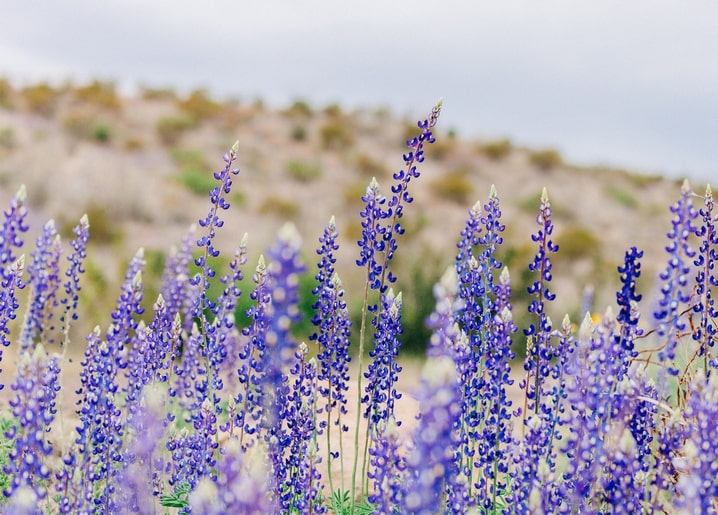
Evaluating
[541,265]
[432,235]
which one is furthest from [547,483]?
[432,235]

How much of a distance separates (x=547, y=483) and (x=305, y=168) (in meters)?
25.4

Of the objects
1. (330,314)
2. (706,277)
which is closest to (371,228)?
(330,314)

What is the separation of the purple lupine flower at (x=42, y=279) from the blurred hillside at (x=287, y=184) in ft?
22.1

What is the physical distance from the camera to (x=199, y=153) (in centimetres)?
2766

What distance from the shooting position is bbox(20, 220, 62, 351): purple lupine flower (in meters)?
4.39

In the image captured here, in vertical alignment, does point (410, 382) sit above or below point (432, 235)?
below

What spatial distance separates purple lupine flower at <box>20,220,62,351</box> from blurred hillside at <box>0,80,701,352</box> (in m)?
6.75

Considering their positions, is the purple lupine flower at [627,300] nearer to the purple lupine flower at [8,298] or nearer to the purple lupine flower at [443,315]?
the purple lupine flower at [443,315]

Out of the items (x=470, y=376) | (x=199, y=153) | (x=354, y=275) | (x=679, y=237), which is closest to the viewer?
(x=679, y=237)

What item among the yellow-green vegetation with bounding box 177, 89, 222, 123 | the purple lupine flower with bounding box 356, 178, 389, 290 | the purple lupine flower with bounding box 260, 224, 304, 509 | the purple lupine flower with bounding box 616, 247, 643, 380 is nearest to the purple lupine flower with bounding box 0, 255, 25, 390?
the purple lupine flower with bounding box 260, 224, 304, 509

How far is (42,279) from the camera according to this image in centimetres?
433

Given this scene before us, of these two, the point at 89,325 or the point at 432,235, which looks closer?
the point at 89,325

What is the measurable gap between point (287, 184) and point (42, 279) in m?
22.4

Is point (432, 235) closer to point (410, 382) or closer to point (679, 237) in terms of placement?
point (410, 382)
